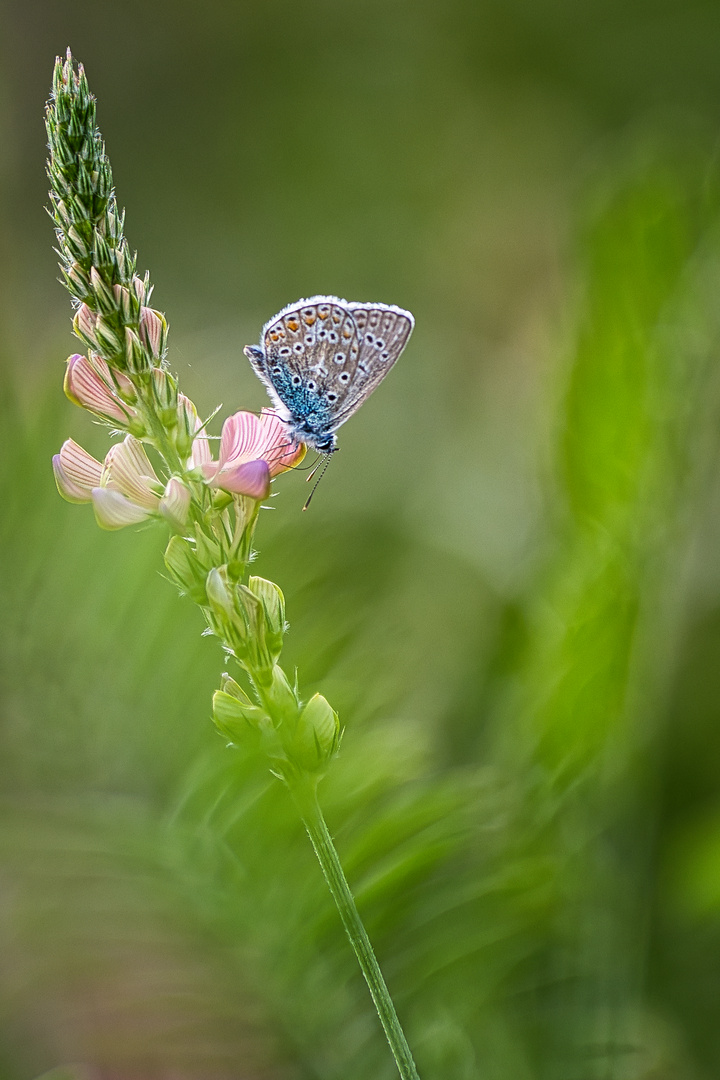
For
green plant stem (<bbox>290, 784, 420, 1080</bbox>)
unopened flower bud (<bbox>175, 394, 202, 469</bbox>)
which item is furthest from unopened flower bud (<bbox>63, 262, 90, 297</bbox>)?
green plant stem (<bbox>290, 784, 420, 1080</bbox>)

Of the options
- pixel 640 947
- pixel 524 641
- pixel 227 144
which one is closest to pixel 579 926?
pixel 640 947

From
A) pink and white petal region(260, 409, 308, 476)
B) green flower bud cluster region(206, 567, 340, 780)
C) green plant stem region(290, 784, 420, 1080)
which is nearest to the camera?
green plant stem region(290, 784, 420, 1080)

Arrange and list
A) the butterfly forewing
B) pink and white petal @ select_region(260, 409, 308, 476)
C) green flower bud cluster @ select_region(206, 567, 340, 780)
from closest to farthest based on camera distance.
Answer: green flower bud cluster @ select_region(206, 567, 340, 780), pink and white petal @ select_region(260, 409, 308, 476), the butterfly forewing

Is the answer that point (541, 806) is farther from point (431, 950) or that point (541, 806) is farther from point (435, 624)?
point (435, 624)

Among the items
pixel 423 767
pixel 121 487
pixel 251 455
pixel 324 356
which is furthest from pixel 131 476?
pixel 423 767

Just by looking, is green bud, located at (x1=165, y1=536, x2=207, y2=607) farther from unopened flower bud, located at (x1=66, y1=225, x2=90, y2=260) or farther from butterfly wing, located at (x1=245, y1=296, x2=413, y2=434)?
butterfly wing, located at (x1=245, y1=296, x2=413, y2=434)

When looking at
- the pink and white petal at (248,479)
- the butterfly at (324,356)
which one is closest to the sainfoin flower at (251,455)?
the pink and white petal at (248,479)
